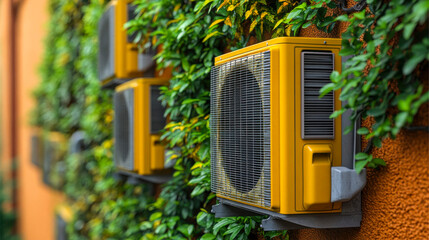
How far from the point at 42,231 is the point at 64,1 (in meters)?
4.42

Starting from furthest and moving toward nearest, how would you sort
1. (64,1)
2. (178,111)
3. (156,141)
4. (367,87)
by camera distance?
A: (64,1) < (156,141) < (178,111) < (367,87)

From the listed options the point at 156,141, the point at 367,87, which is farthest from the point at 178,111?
the point at 367,87

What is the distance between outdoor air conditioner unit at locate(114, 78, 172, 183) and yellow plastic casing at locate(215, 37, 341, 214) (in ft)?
5.49

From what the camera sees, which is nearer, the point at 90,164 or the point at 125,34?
the point at 125,34

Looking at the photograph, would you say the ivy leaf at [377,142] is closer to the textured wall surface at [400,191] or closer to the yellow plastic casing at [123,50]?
the textured wall surface at [400,191]

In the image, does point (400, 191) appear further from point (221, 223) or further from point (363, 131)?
point (221, 223)

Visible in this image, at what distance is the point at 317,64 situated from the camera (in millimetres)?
2293

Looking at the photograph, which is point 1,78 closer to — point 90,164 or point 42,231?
point 42,231

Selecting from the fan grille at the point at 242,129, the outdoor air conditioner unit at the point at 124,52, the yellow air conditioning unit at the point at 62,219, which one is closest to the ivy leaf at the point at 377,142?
the fan grille at the point at 242,129

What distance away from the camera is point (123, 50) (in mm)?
Result: 4277

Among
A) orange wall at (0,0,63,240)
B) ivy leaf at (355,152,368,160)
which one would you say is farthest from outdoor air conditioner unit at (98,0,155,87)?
orange wall at (0,0,63,240)

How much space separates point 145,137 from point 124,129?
32 centimetres

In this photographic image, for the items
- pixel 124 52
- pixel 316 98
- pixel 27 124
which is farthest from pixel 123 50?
pixel 27 124

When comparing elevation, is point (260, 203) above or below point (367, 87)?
below
